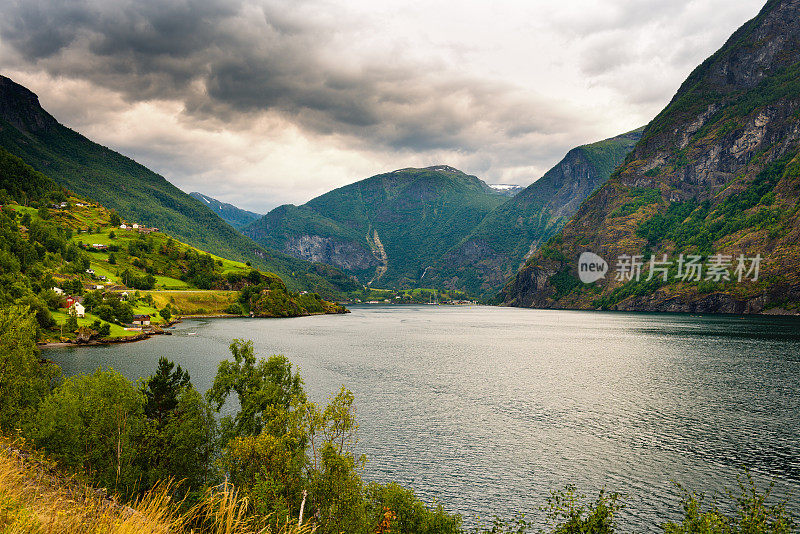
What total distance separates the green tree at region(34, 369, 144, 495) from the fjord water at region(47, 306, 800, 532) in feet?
85.6

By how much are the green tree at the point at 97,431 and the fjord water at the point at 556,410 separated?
85.6 feet

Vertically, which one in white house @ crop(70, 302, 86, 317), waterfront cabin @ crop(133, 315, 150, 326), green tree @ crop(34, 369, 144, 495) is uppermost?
green tree @ crop(34, 369, 144, 495)

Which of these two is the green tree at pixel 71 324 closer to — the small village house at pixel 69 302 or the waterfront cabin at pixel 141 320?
the small village house at pixel 69 302

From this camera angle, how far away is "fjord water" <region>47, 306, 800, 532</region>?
163ft

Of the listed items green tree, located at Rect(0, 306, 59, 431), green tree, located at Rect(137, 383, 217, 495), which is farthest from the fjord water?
green tree, located at Rect(0, 306, 59, 431)

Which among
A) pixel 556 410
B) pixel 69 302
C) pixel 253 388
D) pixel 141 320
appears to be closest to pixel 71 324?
pixel 69 302

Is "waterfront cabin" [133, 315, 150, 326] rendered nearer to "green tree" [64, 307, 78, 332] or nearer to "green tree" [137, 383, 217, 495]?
"green tree" [64, 307, 78, 332]

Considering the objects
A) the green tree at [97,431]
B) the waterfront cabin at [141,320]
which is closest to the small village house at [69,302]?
the waterfront cabin at [141,320]

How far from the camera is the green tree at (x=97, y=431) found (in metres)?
42.1

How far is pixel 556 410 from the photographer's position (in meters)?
78.4

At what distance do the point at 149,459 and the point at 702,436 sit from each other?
72.9m

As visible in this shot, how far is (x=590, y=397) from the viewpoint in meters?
87.5

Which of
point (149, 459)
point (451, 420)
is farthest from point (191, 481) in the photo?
point (451, 420)

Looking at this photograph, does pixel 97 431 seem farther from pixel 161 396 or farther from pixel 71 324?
pixel 71 324
